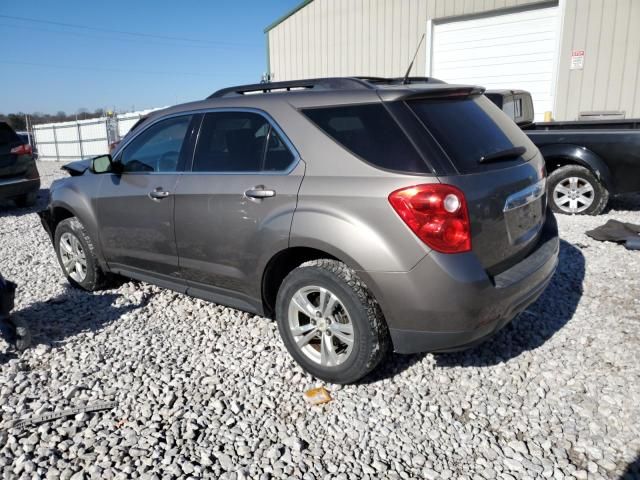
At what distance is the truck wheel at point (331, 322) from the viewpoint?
284 cm

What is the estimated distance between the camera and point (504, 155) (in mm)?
2990

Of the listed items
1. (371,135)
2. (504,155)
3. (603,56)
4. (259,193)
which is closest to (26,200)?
(259,193)

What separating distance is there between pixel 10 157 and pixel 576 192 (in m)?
9.41

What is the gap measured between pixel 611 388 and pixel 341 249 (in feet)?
5.94

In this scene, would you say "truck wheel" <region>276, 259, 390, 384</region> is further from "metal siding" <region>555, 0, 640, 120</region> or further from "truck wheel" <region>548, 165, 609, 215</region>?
"metal siding" <region>555, 0, 640, 120</region>

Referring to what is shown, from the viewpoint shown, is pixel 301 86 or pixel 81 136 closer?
pixel 301 86

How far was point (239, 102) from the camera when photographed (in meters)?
3.54

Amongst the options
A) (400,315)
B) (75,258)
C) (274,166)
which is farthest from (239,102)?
(75,258)

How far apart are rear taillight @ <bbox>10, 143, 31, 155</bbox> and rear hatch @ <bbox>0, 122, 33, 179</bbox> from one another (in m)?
0.04

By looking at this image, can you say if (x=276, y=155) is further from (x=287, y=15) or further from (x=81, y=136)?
(x=81, y=136)

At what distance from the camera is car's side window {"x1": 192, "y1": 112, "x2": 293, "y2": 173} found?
324 cm

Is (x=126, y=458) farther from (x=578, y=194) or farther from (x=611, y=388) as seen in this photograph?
(x=578, y=194)

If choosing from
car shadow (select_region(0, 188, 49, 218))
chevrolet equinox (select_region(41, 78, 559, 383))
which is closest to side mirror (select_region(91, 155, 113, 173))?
chevrolet equinox (select_region(41, 78, 559, 383))

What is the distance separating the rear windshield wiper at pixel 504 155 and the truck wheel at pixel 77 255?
11.6 feet
